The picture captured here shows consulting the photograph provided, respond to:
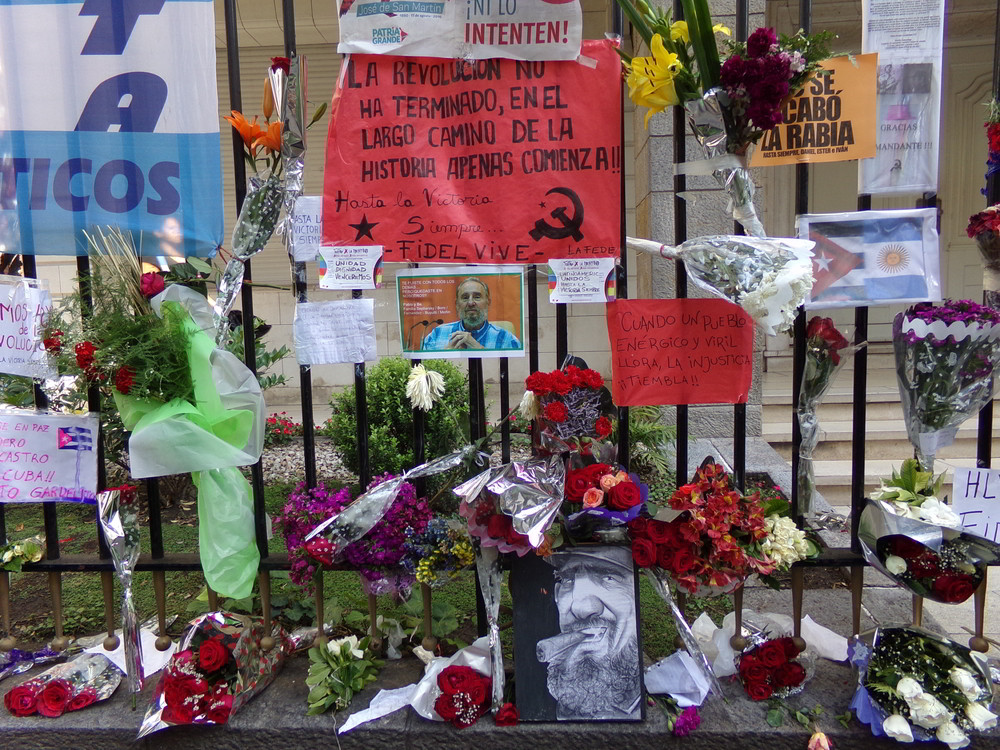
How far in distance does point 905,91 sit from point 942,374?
2.67 ft

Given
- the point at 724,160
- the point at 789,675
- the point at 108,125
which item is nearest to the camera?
the point at 724,160

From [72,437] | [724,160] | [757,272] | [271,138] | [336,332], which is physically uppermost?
[271,138]

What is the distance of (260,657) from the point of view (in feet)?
7.09

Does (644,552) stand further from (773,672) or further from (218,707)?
(218,707)

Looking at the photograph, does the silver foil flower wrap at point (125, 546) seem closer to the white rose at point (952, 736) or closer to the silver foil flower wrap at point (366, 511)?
the silver foil flower wrap at point (366, 511)

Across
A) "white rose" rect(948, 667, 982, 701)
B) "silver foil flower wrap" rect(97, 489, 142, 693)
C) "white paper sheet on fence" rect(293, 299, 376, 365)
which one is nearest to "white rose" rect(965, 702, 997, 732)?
"white rose" rect(948, 667, 982, 701)

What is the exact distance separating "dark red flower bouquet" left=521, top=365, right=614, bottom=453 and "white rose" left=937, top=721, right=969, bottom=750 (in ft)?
3.80

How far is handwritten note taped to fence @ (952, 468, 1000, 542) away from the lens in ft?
6.71

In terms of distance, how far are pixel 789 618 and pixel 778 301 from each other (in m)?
1.24

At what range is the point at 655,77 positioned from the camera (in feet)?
6.20

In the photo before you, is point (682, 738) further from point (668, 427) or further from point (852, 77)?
point (668, 427)

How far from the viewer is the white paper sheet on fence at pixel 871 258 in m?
2.06

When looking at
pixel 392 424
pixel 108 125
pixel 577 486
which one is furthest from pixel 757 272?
pixel 392 424

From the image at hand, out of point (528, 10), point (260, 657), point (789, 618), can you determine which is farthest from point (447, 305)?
point (789, 618)
